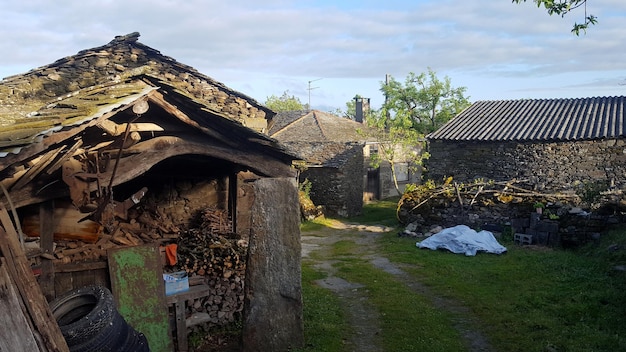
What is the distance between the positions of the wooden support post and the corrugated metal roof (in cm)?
1694

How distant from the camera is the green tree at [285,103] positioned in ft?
188

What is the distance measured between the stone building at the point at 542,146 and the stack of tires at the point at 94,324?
1489 cm

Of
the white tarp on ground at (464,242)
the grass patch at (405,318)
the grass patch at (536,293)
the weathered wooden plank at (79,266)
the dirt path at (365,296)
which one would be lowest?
the dirt path at (365,296)

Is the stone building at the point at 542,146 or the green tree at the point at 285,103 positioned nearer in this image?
the stone building at the point at 542,146

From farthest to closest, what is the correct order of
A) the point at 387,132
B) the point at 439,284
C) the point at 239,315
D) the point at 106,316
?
the point at 387,132 < the point at 439,284 < the point at 239,315 < the point at 106,316

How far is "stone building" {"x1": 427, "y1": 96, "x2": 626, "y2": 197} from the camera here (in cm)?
1836

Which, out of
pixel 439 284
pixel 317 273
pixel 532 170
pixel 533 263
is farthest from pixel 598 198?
pixel 317 273

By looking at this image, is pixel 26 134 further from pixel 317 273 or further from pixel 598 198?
pixel 598 198

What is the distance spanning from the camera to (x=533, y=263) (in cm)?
1177

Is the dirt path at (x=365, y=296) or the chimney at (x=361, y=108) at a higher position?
the chimney at (x=361, y=108)

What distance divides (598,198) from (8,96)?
1451 centimetres

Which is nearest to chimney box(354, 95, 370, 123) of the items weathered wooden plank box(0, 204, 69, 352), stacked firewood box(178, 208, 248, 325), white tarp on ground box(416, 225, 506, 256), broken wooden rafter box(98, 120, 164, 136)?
white tarp on ground box(416, 225, 506, 256)

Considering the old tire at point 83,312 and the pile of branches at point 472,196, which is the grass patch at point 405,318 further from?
the pile of branches at point 472,196

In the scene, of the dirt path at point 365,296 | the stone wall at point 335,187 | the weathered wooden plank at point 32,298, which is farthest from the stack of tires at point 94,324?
the stone wall at point 335,187
